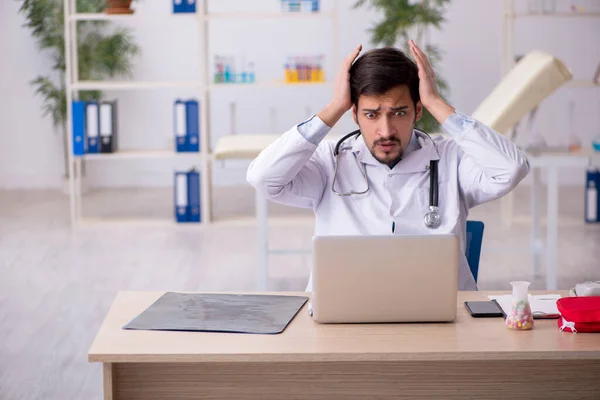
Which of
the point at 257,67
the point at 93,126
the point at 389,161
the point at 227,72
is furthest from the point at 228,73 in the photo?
the point at 389,161

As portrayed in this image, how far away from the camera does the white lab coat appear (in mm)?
2387

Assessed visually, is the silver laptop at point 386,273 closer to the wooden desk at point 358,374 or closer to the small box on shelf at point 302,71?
the wooden desk at point 358,374

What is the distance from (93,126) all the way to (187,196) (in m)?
0.76

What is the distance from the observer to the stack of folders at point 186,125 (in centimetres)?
621

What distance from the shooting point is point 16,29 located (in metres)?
7.80

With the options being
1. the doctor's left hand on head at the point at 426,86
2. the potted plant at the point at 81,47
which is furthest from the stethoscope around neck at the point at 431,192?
the potted plant at the point at 81,47

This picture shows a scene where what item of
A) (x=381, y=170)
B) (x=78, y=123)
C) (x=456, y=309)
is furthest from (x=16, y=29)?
(x=456, y=309)

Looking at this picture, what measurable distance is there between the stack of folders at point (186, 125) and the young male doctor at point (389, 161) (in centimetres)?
374

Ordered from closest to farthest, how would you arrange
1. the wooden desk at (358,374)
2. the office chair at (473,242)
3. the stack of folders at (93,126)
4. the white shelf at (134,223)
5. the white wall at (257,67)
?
the wooden desk at (358,374), the office chair at (473,242), the stack of folders at (93,126), the white shelf at (134,223), the white wall at (257,67)

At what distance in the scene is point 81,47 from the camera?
289 inches

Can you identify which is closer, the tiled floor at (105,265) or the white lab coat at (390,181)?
the white lab coat at (390,181)

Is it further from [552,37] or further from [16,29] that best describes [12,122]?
[552,37]

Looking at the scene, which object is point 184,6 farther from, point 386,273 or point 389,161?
point 386,273

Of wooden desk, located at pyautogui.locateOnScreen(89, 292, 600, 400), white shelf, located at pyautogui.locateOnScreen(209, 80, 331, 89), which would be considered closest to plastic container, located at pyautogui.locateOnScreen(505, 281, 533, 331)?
wooden desk, located at pyautogui.locateOnScreen(89, 292, 600, 400)
